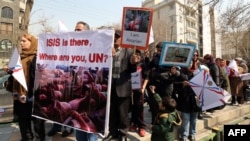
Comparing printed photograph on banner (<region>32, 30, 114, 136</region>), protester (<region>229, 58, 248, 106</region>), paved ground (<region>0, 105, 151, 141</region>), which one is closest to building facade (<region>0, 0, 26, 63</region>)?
protester (<region>229, 58, 248, 106</region>)

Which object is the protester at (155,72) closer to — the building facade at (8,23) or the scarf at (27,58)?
the scarf at (27,58)

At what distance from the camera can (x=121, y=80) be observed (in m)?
4.15

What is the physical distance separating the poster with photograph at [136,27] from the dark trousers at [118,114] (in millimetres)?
765

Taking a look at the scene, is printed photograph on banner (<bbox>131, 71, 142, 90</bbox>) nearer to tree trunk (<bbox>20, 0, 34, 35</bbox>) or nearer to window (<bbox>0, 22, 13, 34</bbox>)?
tree trunk (<bbox>20, 0, 34, 35</bbox>)

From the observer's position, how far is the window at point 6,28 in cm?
3790

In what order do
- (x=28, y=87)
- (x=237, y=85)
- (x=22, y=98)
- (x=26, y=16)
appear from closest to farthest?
(x=22, y=98), (x=28, y=87), (x=237, y=85), (x=26, y=16)

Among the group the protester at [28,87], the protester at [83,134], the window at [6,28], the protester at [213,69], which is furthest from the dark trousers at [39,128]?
the window at [6,28]

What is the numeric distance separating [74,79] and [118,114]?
109 cm

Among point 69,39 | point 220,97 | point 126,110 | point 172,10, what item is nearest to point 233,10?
point 220,97

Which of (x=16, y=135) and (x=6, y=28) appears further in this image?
(x=6, y=28)

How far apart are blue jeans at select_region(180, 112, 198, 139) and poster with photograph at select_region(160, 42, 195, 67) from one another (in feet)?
3.01

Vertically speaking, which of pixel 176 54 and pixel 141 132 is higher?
pixel 176 54

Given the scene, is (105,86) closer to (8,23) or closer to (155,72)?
(155,72)

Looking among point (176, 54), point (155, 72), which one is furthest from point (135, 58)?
point (155, 72)
